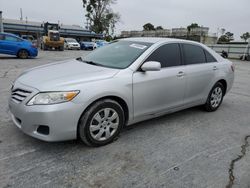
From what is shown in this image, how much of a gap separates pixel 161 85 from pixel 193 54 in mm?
1174

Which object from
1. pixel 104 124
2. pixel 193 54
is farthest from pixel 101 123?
pixel 193 54

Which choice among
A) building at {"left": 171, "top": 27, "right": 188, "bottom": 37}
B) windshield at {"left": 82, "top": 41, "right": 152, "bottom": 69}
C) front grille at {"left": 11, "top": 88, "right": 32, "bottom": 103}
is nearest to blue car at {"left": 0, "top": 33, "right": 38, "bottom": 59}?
windshield at {"left": 82, "top": 41, "right": 152, "bottom": 69}

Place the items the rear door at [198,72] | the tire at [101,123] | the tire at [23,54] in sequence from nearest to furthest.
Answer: the tire at [101,123] → the rear door at [198,72] → the tire at [23,54]

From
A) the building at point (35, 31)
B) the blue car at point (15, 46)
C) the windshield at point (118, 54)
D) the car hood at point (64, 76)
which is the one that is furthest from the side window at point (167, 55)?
the building at point (35, 31)

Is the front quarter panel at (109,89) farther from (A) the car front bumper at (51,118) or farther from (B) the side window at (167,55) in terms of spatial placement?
(B) the side window at (167,55)

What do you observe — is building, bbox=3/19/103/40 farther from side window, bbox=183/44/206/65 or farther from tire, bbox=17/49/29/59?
side window, bbox=183/44/206/65

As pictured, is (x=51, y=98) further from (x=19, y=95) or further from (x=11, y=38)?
(x=11, y=38)

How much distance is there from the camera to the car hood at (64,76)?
2.67 meters

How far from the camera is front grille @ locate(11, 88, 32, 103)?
2.69 m

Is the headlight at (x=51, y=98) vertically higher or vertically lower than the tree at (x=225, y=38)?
lower

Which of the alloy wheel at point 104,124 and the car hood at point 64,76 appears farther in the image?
the alloy wheel at point 104,124

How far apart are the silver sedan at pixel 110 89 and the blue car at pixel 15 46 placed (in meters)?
10.8

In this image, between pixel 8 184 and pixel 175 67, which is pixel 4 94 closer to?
pixel 8 184

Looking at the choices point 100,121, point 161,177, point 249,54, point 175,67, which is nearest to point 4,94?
point 100,121
